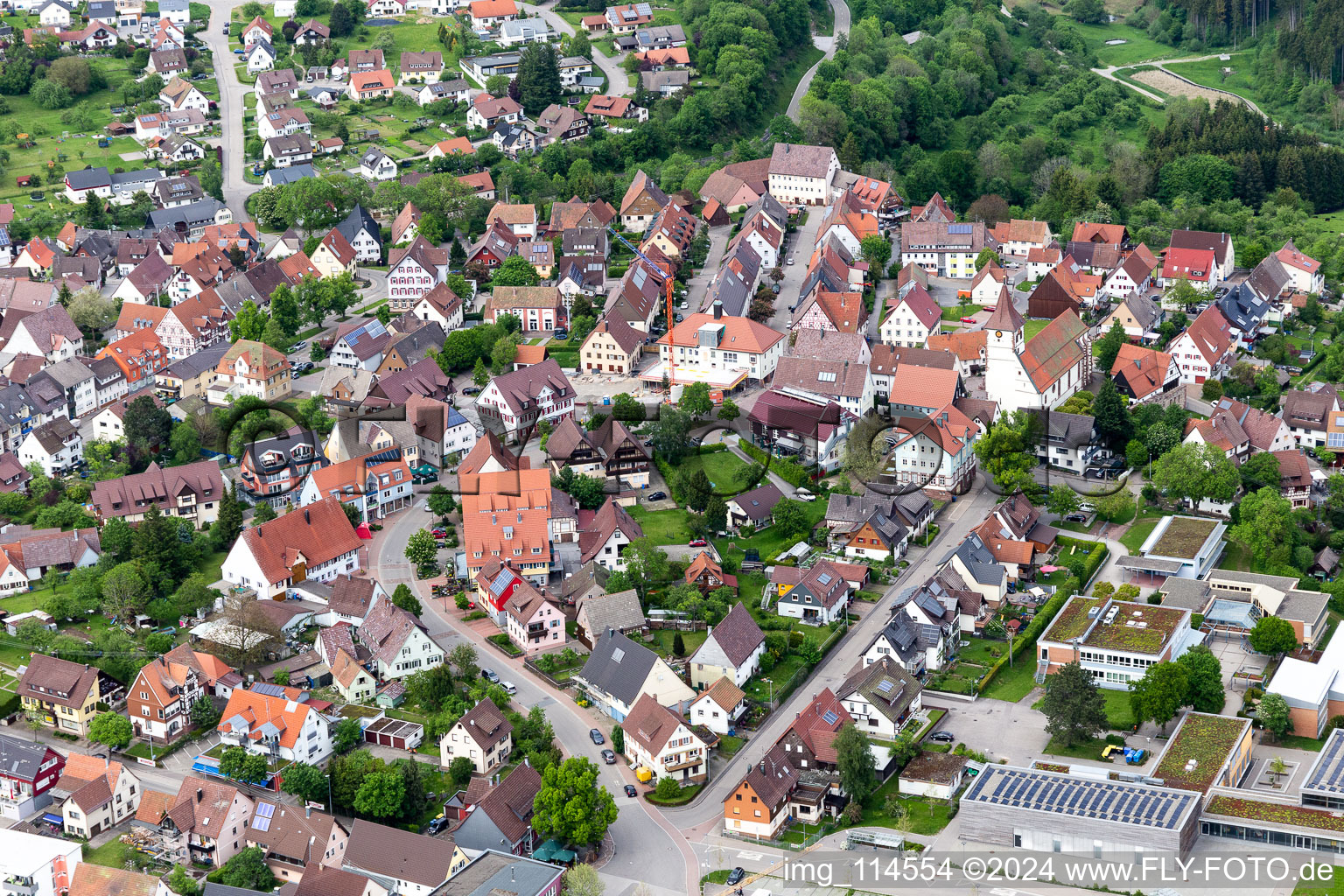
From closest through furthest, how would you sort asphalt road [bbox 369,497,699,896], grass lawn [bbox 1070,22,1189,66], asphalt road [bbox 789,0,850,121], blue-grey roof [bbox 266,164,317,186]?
asphalt road [bbox 369,497,699,896] → blue-grey roof [bbox 266,164,317,186] → asphalt road [bbox 789,0,850,121] → grass lawn [bbox 1070,22,1189,66]

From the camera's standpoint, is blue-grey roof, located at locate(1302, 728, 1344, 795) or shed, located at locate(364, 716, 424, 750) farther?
shed, located at locate(364, 716, 424, 750)

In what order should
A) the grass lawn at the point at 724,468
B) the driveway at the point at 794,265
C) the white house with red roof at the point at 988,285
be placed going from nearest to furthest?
the grass lawn at the point at 724,468 → the driveway at the point at 794,265 → the white house with red roof at the point at 988,285

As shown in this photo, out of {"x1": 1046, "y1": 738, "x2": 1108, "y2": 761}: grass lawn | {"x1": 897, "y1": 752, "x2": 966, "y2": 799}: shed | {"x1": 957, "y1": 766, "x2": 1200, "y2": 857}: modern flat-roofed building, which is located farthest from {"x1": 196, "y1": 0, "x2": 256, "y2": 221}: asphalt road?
{"x1": 957, "y1": 766, "x2": 1200, "y2": 857}: modern flat-roofed building

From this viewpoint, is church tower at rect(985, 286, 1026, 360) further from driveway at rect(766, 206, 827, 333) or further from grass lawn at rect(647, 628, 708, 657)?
grass lawn at rect(647, 628, 708, 657)

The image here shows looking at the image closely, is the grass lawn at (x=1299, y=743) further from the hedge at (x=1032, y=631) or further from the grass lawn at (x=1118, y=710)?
the hedge at (x=1032, y=631)

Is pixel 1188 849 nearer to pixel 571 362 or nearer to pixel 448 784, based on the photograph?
pixel 448 784

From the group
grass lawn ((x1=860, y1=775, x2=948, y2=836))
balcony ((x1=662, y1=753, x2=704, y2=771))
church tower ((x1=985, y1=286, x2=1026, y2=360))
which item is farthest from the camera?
church tower ((x1=985, y1=286, x2=1026, y2=360))

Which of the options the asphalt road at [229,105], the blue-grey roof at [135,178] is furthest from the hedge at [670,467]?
the blue-grey roof at [135,178]
